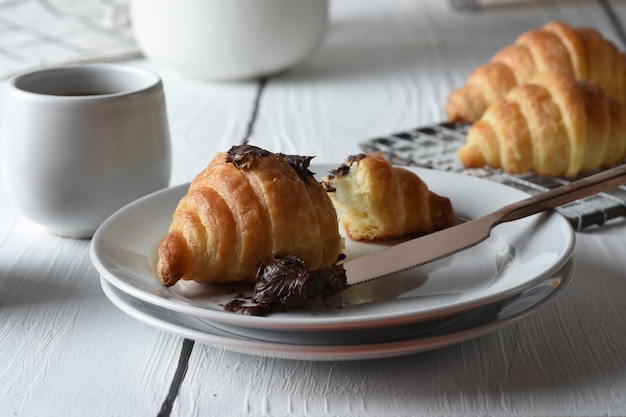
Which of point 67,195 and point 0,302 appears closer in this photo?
point 0,302

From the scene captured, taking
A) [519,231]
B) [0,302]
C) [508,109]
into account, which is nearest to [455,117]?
[508,109]

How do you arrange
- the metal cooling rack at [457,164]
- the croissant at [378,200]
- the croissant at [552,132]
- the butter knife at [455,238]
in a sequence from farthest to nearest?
the croissant at [552,132]
the metal cooling rack at [457,164]
the croissant at [378,200]
the butter knife at [455,238]

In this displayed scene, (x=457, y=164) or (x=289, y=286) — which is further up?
(x=289, y=286)

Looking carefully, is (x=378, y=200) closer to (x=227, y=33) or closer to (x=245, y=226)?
(x=245, y=226)

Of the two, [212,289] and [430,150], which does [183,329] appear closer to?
[212,289]

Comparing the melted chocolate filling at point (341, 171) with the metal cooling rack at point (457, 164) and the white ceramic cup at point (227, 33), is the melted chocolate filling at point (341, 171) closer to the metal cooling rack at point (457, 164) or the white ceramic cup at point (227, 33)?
the metal cooling rack at point (457, 164)

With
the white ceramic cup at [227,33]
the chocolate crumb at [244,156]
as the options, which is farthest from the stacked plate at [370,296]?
the white ceramic cup at [227,33]

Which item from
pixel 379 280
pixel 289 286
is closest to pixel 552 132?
pixel 379 280
